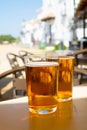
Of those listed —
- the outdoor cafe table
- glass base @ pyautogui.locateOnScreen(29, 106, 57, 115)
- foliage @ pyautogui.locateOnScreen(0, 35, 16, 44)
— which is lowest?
foliage @ pyautogui.locateOnScreen(0, 35, 16, 44)

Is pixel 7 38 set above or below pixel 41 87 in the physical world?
below

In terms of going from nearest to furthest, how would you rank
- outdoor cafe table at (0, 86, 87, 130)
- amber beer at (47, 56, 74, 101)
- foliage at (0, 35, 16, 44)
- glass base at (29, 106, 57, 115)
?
outdoor cafe table at (0, 86, 87, 130), glass base at (29, 106, 57, 115), amber beer at (47, 56, 74, 101), foliage at (0, 35, 16, 44)

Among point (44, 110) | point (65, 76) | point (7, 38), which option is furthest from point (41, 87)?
point (7, 38)

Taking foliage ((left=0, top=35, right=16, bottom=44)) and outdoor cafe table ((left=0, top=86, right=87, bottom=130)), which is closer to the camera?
outdoor cafe table ((left=0, top=86, right=87, bottom=130))

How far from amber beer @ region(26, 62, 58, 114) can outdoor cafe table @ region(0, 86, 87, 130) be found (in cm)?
3

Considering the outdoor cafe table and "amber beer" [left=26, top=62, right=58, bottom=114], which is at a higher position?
"amber beer" [left=26, top=62, right=58, bottom=114]

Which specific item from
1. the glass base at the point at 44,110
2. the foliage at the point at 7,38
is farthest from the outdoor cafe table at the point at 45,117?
the foliage at the point at 7,38

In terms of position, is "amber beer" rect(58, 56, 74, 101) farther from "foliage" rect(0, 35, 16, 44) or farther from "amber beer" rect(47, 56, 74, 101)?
"foliage" rect(0, 35, 16, 44)

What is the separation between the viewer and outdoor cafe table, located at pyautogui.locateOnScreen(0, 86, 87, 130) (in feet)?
A: 2.72

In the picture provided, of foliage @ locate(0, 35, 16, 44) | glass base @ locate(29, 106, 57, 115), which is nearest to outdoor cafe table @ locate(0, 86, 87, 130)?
glass base @ locate(29, 106, 57, 115)

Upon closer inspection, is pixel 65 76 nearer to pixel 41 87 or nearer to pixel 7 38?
pixel 41 87

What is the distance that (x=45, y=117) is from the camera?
90cm

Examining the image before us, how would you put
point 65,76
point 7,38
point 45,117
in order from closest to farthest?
point 45,117 → point 65,76 → point 7,38

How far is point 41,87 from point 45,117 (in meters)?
0.09
